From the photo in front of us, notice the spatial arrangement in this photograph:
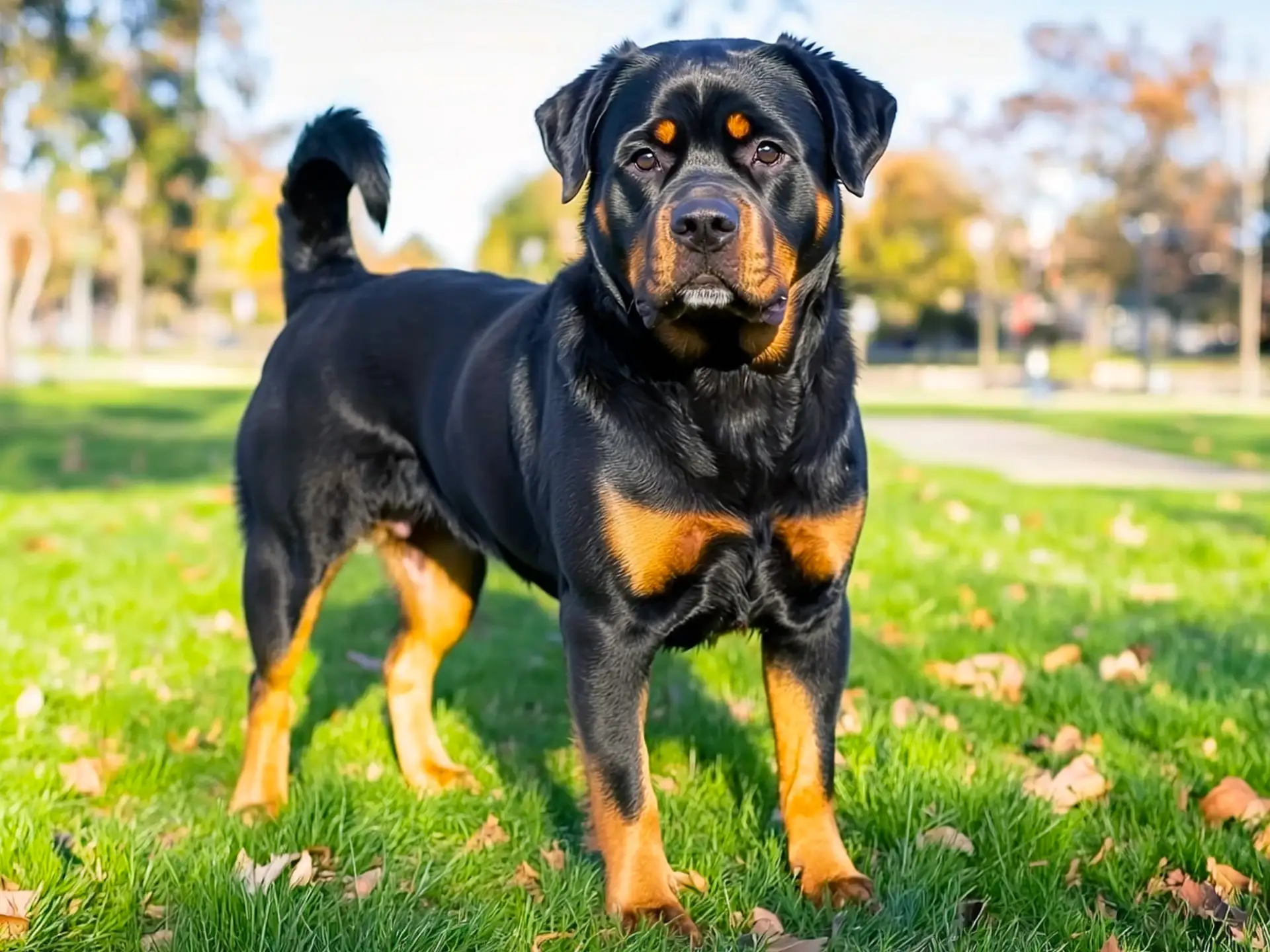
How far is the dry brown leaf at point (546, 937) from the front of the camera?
2912 millimetres

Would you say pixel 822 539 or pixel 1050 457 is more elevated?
pixel 822 539

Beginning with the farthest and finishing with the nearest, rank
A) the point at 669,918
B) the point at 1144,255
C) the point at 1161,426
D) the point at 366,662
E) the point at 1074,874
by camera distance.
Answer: the point at 1144,255, the point at 1161,426, the point at 366,662, the point at 1074,874, the point at 669,918

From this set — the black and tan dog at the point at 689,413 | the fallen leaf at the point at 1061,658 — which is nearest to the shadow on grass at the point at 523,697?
the black and tan dog at the point at 689,413

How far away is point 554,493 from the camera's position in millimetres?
3447

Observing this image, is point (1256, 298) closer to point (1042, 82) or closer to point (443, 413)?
point (1042, 82)

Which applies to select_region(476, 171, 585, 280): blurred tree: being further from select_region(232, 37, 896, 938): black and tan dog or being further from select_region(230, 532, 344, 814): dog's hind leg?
select_region(232, 37, 896, 938): black and tan dog

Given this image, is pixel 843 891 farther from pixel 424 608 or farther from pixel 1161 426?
pixel 1161 426

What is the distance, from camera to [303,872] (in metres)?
3.22

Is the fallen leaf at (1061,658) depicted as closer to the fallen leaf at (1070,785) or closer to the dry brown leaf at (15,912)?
the fallen leaf at (1070,785)

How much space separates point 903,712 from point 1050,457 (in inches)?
451

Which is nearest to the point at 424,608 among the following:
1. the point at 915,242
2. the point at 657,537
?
the point at 657,537

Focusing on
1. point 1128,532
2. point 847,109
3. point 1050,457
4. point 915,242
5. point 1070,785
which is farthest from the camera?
point 915,242

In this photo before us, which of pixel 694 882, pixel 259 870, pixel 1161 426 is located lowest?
pixel 1161 426

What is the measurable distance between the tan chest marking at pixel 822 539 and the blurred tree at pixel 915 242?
5672 centimetres
